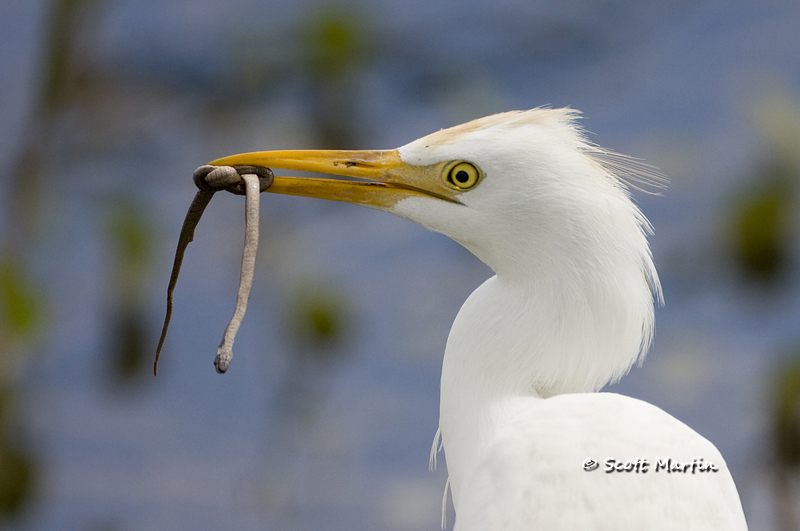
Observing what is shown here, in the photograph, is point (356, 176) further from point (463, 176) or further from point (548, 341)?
point (548, 341)

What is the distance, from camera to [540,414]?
891mm

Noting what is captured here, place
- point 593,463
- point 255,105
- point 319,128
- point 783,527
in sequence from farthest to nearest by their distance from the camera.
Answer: point 255,105, point 319,128, point 783,527, point 593,463

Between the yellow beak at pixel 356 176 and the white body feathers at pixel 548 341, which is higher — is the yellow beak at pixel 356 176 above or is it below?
above

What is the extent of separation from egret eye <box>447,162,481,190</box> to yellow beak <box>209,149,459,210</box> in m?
0.04

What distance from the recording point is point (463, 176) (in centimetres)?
95

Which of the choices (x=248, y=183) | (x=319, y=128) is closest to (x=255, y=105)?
(x=319, y=128)

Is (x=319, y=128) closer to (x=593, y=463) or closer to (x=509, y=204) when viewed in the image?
(x=509, y=204)

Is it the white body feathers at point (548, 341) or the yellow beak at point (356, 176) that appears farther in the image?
the yellow beak at point (356, 176)

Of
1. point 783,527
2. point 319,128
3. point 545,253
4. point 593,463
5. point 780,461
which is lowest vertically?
point 783,527

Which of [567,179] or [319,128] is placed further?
[319,128]

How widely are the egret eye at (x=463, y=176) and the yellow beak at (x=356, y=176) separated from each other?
4 centimetres

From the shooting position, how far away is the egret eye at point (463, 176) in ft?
3.08

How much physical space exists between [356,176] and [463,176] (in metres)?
0.15

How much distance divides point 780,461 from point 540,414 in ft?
7.69
